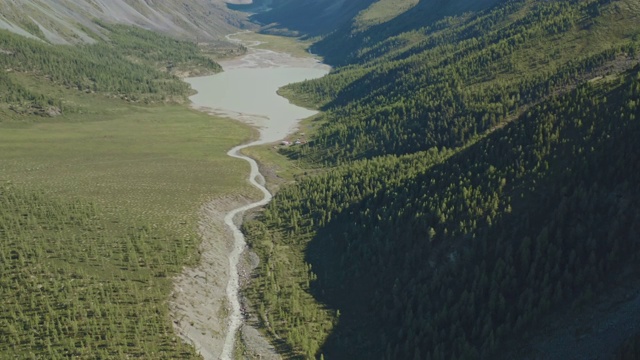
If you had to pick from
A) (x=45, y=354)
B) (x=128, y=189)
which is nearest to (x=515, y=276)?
(x=45, y=354)

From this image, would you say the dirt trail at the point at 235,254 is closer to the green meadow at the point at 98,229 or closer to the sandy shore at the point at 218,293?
the sandy shore at the point at 218,293

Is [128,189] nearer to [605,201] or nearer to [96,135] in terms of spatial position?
[96,135]

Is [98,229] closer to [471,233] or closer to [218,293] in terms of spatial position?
[218,293]

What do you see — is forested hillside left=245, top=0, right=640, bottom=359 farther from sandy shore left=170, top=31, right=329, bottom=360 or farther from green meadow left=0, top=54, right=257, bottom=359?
green meadow left=0, top=54, right=257, bottom=359

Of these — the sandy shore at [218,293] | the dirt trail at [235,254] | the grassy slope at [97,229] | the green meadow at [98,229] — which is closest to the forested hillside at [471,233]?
the dirt trail at [235,254]

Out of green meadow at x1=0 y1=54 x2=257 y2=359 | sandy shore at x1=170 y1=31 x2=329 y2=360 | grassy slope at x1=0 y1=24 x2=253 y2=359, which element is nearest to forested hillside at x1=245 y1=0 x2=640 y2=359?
sandy shore at x1=170 y1=31 x2=329 y2=360

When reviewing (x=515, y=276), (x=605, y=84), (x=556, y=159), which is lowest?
(x=515, y=276)

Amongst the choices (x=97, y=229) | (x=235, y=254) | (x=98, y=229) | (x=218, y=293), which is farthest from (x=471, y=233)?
(x=97, y=229)
